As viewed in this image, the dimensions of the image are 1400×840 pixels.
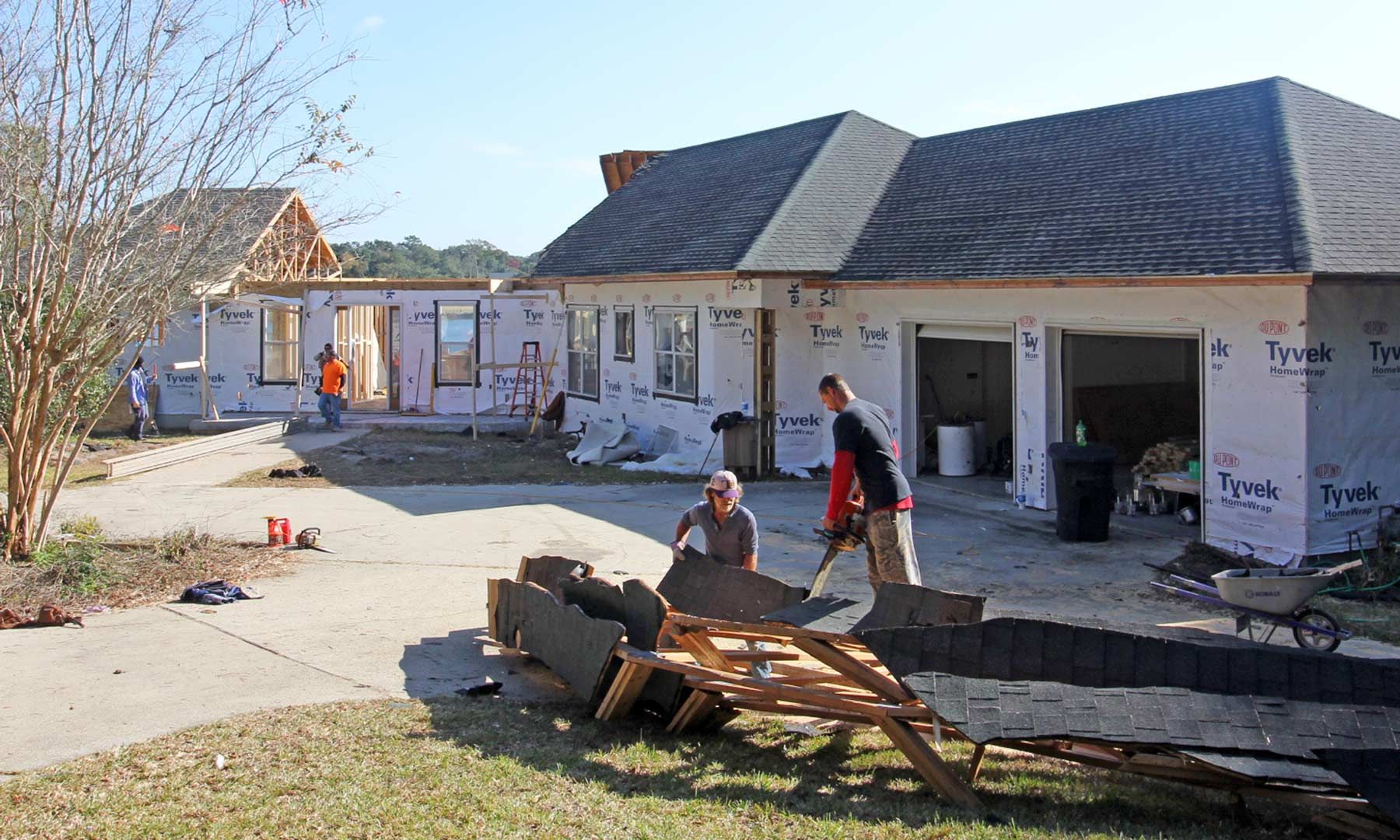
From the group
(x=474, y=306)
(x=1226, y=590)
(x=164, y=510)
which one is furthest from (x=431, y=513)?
(x=474, y=306)

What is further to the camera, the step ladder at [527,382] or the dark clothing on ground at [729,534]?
the step ladder at [527,382]

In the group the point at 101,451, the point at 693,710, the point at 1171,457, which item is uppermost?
the point at 1171,457

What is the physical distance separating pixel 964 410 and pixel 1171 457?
195 inches

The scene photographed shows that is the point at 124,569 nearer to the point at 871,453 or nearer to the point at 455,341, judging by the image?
the point at 871,453

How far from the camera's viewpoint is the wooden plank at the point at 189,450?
61.6ft

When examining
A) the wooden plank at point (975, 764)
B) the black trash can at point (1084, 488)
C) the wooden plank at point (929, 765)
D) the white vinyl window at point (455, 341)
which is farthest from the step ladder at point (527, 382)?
the wooden plank at point (975, 764)

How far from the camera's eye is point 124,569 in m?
11.1

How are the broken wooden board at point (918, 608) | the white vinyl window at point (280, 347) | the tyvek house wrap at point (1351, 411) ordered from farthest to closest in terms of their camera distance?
1. the white vinyl window at point (280, 347)
2. the tyvek house wrap at point (1351, 411)
3. the broken wooden board at point (918, 608)

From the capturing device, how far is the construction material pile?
13664 mm

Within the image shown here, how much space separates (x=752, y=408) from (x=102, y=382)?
12501mm

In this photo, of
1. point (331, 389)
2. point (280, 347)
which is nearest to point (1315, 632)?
point (331, 389)

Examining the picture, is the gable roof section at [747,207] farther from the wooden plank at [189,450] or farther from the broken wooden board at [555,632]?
the broken wooden board at [555,632]

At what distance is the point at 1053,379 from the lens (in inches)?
554

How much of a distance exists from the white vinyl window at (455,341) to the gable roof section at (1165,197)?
11.7 metres
